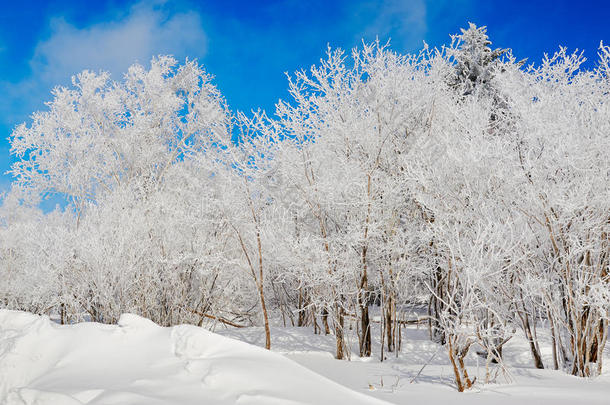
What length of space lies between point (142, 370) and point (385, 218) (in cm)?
562

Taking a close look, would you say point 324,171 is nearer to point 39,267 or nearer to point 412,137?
point 412,137

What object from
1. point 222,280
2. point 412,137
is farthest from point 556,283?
point 222,280

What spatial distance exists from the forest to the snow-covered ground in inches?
28.7

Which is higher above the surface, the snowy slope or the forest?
the forest

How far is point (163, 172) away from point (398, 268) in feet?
38.1

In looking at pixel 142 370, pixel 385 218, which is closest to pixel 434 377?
pixel 385 218

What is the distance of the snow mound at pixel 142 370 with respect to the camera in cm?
343

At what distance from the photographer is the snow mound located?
11.2ft

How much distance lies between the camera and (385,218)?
27.6 ft

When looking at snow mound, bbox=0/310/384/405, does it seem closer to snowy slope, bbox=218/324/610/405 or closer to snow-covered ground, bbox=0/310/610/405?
snow-covered ground, bbox=0/310/610/405

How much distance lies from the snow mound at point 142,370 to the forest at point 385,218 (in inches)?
83.8

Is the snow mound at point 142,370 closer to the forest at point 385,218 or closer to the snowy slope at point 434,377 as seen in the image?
the snowy slope at point 434,377

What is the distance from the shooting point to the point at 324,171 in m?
8.87

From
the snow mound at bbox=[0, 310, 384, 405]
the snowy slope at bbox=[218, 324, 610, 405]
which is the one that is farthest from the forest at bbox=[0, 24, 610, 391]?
the snow mound at bbox=[0, 310, 384, 405]
